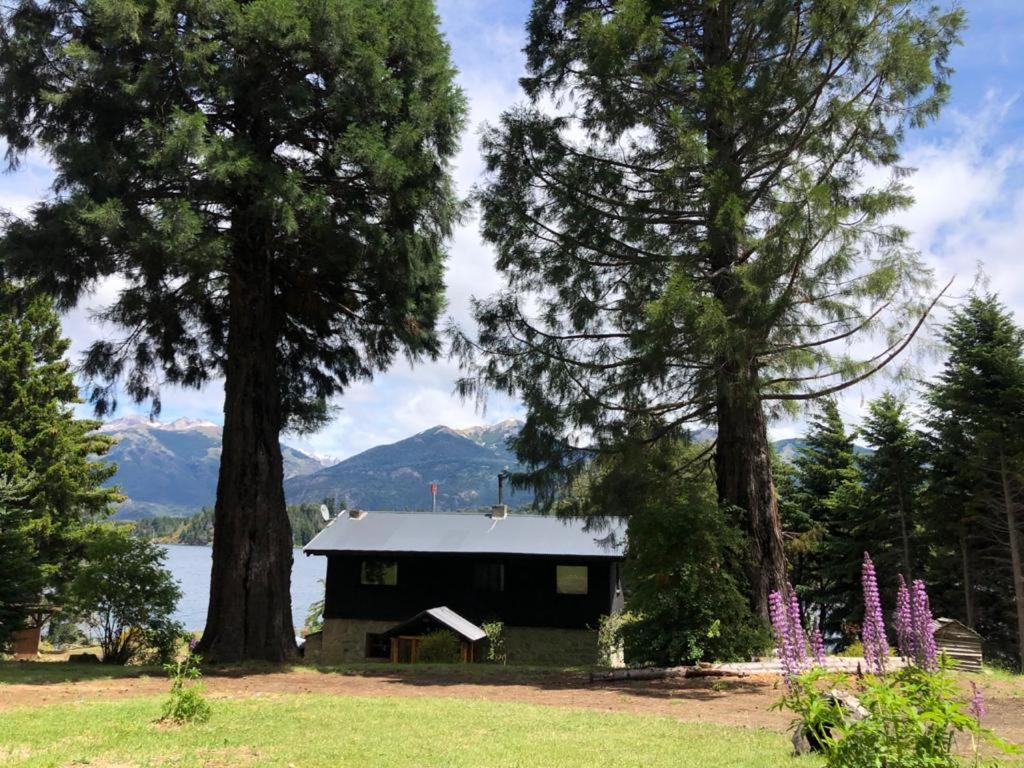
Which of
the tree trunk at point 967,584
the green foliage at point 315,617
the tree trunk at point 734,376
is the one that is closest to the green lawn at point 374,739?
the tree trunk at point 734,376

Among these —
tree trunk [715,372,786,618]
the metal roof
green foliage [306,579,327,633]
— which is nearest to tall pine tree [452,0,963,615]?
tree trunk [715,372,786,618]

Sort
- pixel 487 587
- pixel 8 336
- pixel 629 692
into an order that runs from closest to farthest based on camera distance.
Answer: pixel 629 692, pixel 8 336, pixel 487 587

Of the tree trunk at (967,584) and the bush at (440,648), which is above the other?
the tree trunk at (967,584)

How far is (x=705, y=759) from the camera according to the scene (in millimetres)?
5145

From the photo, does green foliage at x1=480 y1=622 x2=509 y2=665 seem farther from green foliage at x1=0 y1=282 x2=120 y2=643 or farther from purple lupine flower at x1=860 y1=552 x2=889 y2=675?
purple lupine flower at x1=860 y1=552 x2=889 y2=675

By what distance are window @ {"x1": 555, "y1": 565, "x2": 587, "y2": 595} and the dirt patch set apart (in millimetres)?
13731

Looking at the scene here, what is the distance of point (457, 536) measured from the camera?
25.5 meters

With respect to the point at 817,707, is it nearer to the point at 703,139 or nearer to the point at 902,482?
the point at 703,139

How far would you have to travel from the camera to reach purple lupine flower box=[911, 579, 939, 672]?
401 centimetres

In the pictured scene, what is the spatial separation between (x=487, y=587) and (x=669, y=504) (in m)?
15.3

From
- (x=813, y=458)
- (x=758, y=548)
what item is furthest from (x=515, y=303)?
(x=813, y=458)

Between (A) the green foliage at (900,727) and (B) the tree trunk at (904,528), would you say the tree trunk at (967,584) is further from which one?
(A) the green foliage at (900,727)

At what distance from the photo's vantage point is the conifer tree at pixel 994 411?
18656mm

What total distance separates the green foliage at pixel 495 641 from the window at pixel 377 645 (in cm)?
373
